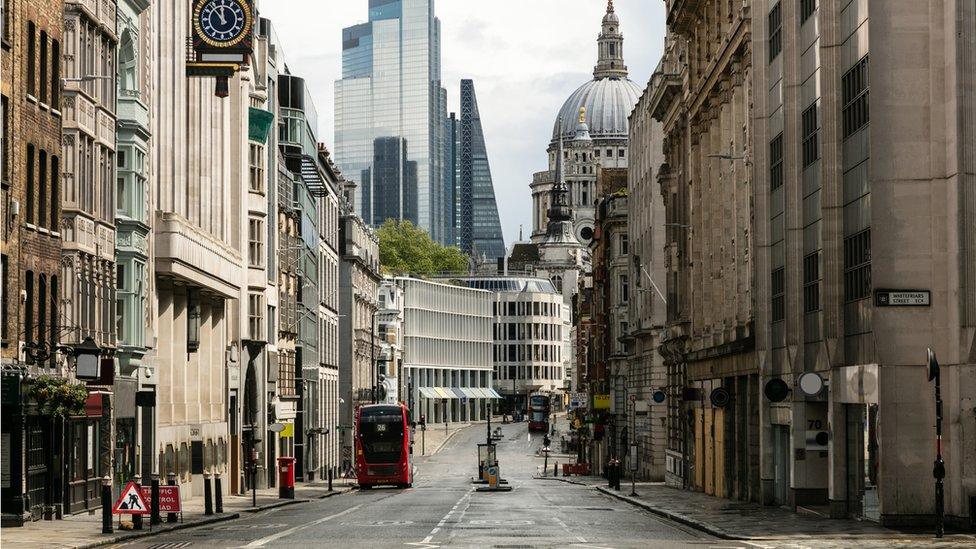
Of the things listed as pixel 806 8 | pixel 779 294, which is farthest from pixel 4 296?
pixel 779 294

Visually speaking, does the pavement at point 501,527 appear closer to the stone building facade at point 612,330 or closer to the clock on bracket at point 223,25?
the clock on bracket at point 223,25

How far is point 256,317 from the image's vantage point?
82875 mm

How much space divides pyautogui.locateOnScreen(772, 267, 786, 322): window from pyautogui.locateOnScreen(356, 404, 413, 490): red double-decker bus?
30.3m

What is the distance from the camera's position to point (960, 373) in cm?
4056

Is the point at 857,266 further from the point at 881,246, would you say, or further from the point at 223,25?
the point at 223,25

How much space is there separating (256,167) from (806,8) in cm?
3790

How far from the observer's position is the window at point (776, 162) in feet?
182

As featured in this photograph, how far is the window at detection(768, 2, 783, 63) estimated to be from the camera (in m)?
54.4

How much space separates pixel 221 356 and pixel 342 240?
197 ft

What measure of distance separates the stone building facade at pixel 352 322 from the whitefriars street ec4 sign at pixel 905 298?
8651 cm

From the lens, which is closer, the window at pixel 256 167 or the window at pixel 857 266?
the window at pixel 857 266

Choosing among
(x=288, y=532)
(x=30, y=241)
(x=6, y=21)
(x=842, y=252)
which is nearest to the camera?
(x=288, y=532)

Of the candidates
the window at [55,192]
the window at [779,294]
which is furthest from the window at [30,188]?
the window at [779,294]

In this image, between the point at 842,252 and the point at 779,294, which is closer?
the point at 842,252
